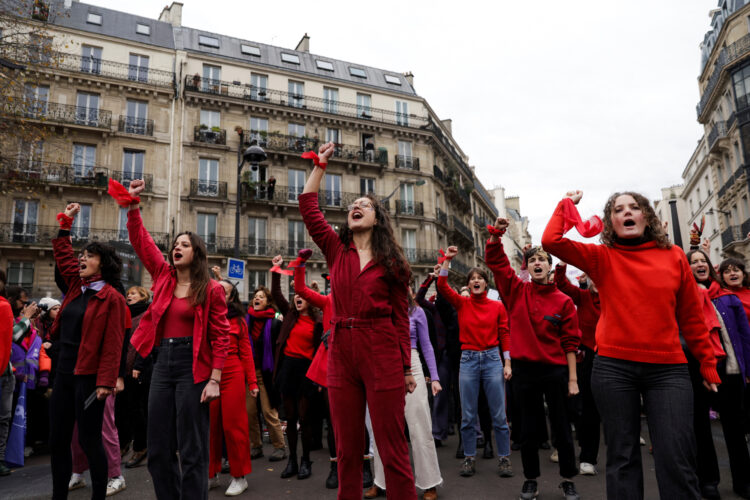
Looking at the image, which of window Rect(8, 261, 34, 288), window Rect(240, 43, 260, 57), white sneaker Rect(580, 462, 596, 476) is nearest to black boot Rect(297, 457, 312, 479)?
white sneaker Rect(580, 462, 596, 476)

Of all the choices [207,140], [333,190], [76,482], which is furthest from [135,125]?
[76,482]

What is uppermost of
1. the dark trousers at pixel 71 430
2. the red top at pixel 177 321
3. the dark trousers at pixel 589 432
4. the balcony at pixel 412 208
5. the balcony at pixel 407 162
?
the balcony at pixel 407 162

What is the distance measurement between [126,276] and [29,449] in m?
8.11

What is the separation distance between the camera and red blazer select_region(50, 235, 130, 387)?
412cm

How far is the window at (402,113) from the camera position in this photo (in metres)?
A: 35.7

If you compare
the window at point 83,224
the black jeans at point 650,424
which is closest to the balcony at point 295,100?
the window at point 83,224

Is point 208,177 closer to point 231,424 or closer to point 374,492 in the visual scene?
point 231,424

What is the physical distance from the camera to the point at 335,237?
3.38 metres

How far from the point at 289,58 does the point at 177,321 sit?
33800mm

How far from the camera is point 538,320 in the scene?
4871mm

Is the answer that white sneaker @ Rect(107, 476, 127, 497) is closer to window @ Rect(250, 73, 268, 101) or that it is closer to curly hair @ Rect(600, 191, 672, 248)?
curly hair @ Rect(600, 191, 672, 248)

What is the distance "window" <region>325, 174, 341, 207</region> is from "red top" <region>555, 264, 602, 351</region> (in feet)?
87.5

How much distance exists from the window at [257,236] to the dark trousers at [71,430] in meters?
25.8

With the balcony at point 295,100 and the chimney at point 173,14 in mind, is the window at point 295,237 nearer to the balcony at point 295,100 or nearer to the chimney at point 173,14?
the balcony at point 295,100
